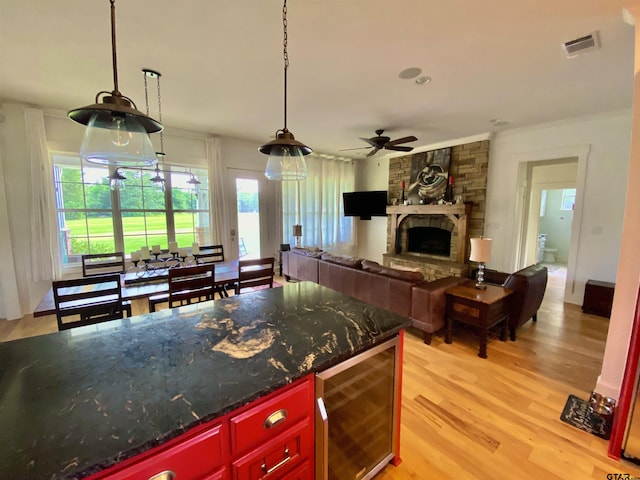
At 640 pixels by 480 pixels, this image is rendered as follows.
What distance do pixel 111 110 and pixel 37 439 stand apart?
109 cm

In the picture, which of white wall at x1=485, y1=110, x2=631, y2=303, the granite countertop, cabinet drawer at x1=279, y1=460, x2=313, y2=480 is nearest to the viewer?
the granite countertop

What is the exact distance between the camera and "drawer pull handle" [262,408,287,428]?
992 mm

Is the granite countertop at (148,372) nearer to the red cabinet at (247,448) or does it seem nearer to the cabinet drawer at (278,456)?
the red cabinet at (247,448)

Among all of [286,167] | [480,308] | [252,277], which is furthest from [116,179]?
[480,308]

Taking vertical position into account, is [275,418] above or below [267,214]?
below

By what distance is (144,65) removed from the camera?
2605mm

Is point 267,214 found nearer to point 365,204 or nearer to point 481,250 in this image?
point 365,204

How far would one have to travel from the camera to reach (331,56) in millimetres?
2453

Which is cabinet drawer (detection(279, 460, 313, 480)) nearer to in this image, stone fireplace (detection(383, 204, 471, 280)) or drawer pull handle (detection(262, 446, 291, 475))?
drawer pull handle (detection(262, 446, 291, 475))

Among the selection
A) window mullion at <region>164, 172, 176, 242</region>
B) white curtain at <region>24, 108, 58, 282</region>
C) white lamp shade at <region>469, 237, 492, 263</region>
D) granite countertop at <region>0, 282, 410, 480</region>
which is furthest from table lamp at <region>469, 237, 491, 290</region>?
white curtain at <region>24, 108, 58, 282</region>

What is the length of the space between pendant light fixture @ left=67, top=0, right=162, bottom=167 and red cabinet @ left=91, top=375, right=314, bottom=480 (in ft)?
3.93

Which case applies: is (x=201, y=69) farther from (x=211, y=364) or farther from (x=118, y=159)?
(x=211, y=364)

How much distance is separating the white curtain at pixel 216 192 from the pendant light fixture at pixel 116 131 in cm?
361

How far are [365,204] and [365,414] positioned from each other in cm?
580
